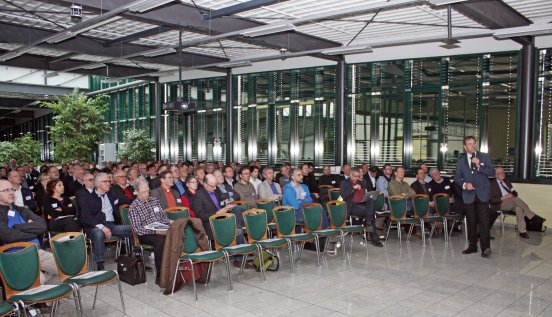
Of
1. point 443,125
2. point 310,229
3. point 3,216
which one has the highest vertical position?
point 443,125

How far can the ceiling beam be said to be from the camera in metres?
8.24

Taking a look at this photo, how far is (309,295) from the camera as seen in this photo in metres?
5.34

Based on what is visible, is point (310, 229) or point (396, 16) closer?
point (310, 229)

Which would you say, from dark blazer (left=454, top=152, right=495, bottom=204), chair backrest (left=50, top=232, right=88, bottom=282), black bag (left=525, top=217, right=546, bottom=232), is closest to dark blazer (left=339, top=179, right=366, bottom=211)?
dark blazer (left=454, top=152, right=495, bottom=204)

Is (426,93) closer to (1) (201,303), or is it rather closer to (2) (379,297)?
(2) (379,297)

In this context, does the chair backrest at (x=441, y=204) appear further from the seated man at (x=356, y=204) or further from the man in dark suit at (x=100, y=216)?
the man in dark suit at (x=100, y=216)

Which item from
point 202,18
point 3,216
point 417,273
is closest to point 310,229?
point 417,273

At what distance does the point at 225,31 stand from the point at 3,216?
6.08m

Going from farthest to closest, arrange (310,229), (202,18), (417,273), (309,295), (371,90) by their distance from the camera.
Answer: (371,90) → (202,18) → (310,229) → (417,273) → (309,295)

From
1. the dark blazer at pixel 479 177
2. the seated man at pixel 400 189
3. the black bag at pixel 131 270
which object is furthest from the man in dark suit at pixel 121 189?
the dark blazer at pixel 479 177

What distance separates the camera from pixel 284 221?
6.65 meters

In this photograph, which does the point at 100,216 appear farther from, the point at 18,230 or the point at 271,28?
the point at 271,28

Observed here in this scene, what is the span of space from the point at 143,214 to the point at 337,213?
3005 millimetres

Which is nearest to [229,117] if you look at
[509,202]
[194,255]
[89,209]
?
[509,202]
